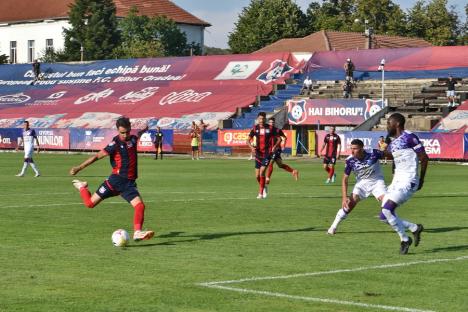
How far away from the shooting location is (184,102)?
2876 inches

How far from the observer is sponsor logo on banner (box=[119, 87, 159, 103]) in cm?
7712

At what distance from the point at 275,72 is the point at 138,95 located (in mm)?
11219

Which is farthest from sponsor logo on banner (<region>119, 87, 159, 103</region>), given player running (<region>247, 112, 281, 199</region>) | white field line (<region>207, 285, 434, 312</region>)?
white field line (<region>207, 285, 434, 312</region>)

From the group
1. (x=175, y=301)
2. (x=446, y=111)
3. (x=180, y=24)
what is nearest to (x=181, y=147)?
(x=446, y=111)

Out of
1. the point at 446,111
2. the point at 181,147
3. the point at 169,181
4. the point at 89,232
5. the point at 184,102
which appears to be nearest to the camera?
the point at 89,232

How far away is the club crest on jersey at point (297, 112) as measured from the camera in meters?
62.1

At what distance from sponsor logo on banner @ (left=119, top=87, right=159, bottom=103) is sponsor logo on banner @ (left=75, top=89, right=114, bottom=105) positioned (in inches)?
92.7

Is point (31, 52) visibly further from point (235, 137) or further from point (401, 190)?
point (401, 190)

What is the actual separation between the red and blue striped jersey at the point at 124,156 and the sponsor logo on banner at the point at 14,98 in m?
69.8

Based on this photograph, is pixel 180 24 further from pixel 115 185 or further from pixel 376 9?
pixel 115 185

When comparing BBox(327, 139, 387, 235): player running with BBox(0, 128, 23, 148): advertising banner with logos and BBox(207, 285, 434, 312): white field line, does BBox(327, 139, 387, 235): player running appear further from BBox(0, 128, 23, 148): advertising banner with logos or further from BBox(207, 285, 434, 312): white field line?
BBox(0, 128, 23, 148): advertising banner with logos

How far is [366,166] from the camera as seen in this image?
16672 mm

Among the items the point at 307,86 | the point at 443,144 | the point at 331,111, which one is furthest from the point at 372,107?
the point at 443,144

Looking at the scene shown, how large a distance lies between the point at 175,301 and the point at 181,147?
52.8 m
